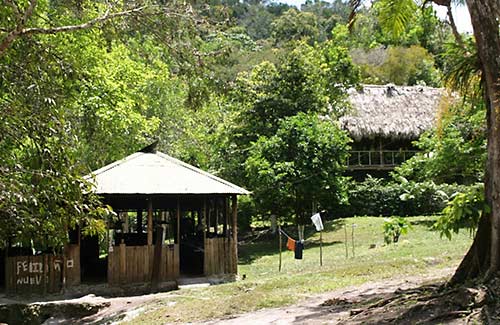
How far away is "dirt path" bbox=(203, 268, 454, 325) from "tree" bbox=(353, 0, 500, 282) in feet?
4.57

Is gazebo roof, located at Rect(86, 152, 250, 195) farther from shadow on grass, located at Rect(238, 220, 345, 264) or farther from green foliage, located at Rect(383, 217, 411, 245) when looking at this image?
shadow on grass, located at Rect(238, 220, 345, 264)

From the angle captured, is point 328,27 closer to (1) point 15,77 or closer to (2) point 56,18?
(2) point 56,18

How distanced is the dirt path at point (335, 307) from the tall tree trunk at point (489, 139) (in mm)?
1401

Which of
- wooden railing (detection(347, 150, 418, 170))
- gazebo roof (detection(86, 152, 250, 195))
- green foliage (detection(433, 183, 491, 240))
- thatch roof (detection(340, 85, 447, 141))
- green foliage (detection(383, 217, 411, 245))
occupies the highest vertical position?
thatch roof (detection(340, 85, 447, 141))

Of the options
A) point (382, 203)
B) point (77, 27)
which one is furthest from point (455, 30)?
point (382, 203)

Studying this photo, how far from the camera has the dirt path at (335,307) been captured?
823 cm

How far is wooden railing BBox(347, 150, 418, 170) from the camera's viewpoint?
32.7 m

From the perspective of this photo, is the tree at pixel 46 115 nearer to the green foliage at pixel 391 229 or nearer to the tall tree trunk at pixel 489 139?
the tall tree trunk at pixel 489 139

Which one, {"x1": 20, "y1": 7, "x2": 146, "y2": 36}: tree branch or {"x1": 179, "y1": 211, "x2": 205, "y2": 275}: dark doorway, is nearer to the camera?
{"x1": 20, "y1": 7, "x2": 146, "y2": 36}: tree branch

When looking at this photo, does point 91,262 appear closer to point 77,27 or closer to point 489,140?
point 77,27

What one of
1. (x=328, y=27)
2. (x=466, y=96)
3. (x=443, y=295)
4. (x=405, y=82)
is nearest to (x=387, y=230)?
(x=466, y=96)

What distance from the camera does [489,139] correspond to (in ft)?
24.7

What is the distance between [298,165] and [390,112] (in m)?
12.3

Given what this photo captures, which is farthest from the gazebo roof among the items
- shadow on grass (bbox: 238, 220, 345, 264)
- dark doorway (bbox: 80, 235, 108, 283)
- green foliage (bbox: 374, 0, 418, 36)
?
green foliage (bbox: 374, 0, 418, 36)
